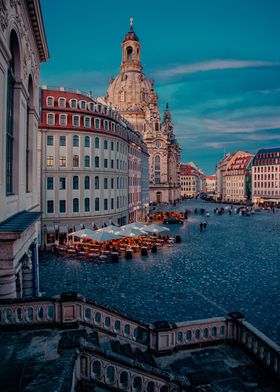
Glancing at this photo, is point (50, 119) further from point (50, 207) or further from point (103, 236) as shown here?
point (103, 236)

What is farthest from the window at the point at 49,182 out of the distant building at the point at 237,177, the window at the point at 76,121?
the distant building at the point at 237,177

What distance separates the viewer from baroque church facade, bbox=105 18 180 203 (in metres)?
133

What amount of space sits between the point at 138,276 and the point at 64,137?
23093 millimetres

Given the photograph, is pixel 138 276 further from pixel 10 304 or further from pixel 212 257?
pixel 10 304

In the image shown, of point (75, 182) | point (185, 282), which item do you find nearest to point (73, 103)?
point (75, 182)

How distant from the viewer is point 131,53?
14350 centimetres

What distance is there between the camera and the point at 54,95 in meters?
42.9

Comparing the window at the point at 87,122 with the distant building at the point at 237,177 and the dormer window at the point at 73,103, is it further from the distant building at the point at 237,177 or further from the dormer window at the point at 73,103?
the distant building at the point at 237,177

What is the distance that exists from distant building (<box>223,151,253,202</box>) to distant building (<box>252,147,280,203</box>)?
7.87 m

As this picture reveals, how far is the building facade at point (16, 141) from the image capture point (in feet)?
37.7

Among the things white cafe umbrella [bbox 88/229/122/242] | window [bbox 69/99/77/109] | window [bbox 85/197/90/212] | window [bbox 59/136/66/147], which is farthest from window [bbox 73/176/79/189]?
white cafe umbrella [bbox 88/229/122/242]

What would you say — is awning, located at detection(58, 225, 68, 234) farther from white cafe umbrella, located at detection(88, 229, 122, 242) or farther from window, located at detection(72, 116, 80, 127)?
window, located at detection(72, 116, 80, 127)

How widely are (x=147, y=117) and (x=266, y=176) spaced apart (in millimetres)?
50324

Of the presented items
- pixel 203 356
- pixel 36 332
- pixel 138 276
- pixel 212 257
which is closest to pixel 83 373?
pixel 36 332
